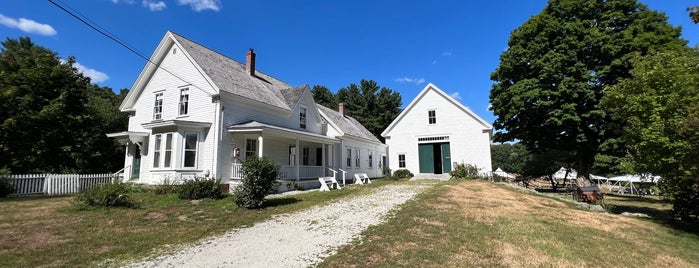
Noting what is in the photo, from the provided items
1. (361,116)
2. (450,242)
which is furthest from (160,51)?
(361,116)

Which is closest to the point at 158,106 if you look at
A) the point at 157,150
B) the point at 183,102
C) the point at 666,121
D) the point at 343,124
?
the point at 183,102

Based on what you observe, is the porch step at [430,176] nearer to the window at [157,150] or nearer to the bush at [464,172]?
the bush at [464,172]

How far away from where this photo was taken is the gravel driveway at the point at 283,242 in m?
5.38

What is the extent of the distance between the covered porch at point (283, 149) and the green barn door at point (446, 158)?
972cm

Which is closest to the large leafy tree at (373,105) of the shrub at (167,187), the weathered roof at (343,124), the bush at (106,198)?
the weathered roof at (343,124)

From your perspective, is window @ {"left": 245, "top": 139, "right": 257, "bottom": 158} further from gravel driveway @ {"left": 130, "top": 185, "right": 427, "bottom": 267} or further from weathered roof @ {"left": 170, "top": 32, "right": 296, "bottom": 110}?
gravel driveway @ {"left": 130, "top": 185, "right": 427, "bottom": 267}

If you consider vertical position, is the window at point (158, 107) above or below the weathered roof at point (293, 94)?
below

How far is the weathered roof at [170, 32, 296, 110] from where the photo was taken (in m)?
16.5

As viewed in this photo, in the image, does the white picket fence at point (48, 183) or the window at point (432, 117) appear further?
the window at point (432, 117)

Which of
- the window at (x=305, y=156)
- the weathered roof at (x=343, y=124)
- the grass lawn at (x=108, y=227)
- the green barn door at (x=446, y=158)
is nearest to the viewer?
the grass lawn at (x=108, y=227)

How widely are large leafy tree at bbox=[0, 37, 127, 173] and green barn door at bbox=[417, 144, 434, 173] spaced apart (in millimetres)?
25180

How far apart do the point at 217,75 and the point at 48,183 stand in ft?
31.2

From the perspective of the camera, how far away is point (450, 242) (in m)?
6.43

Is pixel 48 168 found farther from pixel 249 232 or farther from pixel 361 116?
pixel 361 116
